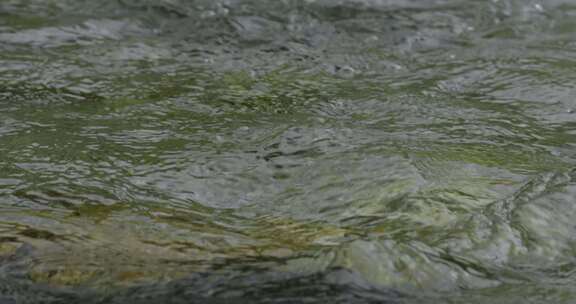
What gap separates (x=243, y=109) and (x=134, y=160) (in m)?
0.98

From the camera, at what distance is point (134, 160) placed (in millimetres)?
3840

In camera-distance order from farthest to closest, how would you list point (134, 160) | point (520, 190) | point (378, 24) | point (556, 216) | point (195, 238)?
point (378, 24) < point (134, 160) < point (520, 190) < point (556, 216) < point (195, 238)

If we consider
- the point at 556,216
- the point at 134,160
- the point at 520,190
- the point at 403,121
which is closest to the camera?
the point at 556,216

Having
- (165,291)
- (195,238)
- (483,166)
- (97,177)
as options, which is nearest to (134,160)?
(97,177)

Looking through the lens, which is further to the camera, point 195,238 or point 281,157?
point 281,157

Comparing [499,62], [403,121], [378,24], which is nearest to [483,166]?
[403,121]

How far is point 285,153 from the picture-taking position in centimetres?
395

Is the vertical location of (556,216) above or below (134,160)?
above

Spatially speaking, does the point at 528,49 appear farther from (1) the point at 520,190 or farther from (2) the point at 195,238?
(2) the point at 195,238

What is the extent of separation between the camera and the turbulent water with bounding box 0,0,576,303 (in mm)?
2697

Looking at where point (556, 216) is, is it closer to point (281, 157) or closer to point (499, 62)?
point (281, 157)

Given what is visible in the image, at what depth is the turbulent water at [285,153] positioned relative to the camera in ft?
8.85

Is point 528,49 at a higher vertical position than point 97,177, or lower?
higher

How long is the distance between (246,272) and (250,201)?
769mm
